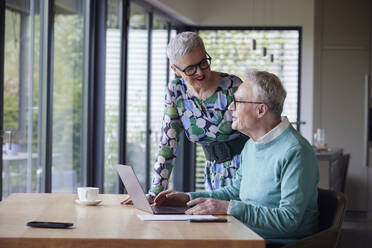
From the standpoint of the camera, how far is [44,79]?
193 inches

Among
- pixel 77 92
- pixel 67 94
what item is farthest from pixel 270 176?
pixel 77 92

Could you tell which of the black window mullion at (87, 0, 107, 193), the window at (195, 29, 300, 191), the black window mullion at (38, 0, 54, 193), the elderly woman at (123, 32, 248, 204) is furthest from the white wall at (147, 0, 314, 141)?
the elderly woman at (123, 32, 248, 204)

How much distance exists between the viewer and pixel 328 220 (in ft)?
7.98

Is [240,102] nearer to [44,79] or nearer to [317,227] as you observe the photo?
[317,227]

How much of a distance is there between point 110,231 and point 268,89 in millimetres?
879

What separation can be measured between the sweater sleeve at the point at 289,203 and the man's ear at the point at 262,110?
0.24 meters

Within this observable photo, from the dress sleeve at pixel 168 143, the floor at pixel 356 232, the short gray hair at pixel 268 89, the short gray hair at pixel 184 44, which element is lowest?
the floor at pixel 356 232

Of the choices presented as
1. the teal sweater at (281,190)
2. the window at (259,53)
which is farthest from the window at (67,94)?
the window at (259,53)

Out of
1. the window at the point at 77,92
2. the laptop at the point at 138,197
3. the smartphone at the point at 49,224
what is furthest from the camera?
the window at the point at 77,92

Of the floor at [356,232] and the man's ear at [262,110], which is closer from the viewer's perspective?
the man's ear at [262,110]

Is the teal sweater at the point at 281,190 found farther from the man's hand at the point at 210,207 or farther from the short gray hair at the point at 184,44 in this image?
the short gray hair at the point at 184,44

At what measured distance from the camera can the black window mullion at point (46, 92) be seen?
16.0 feet

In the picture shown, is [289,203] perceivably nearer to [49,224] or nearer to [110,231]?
[110,231]

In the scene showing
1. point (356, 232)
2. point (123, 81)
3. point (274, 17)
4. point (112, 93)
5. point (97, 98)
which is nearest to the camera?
point (97, 98)
